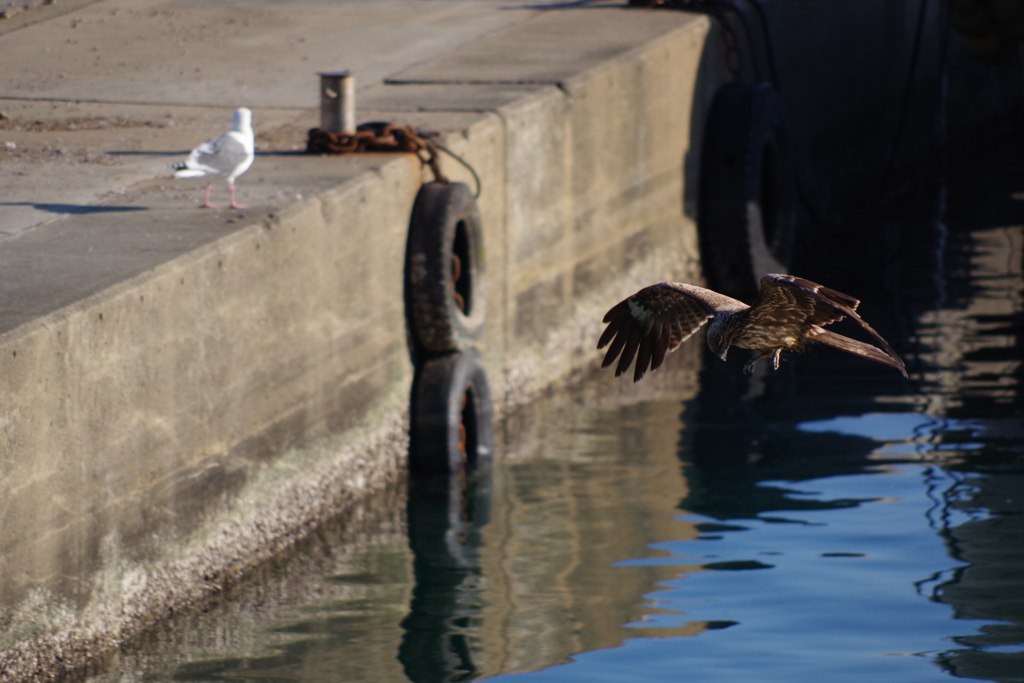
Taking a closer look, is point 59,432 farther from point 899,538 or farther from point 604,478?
point 899,538

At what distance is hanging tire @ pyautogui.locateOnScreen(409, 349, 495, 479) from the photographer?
26.1 ft

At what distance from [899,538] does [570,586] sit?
1682 millimetres

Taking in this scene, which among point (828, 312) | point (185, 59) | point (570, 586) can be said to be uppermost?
point (185, 59)

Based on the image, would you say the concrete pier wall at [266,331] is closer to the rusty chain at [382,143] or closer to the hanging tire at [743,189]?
the rusty chain at [382,143]

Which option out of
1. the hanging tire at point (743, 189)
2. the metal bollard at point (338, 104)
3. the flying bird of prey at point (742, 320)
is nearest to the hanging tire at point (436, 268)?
the metal bollard at point (338, 104)

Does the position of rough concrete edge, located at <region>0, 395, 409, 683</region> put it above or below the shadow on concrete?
below

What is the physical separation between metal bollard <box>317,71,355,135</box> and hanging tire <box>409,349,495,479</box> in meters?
1.40

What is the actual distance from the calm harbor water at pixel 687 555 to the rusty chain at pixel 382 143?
176 centimetres

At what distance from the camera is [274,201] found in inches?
281

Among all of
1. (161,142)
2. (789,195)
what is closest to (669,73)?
(789,195)

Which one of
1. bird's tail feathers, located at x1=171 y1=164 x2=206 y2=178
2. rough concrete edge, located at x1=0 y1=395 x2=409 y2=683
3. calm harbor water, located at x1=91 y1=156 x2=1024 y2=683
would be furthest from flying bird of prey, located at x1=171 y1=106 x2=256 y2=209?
calm harbor water, located at x1=91 y1=156 x2=1024 y2=683

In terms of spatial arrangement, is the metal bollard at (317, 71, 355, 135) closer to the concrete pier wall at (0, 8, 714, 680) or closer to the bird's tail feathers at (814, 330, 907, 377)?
the concrete pier wall at (0, 8, 714, 680)

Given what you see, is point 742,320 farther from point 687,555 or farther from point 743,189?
point 743,189

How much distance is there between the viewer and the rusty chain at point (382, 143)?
8.07m
